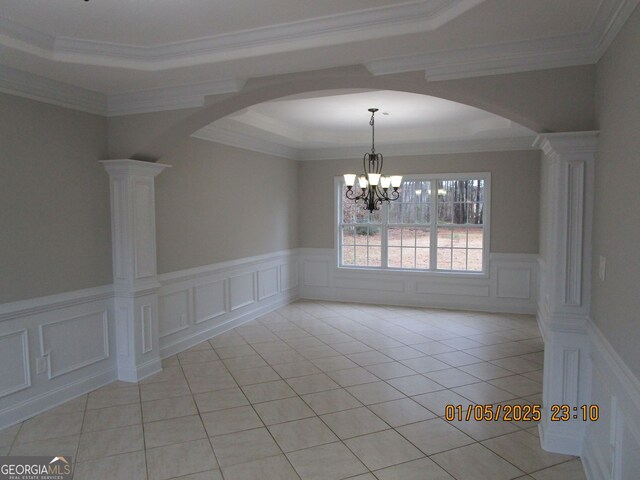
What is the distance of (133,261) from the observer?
3.90 m

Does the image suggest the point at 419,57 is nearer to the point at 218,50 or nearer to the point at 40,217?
the point at 218,50

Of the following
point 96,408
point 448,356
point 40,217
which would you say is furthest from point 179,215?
point 448,356

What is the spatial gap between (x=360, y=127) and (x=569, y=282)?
13.4ft

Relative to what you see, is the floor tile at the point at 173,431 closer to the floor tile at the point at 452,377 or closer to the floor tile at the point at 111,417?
the floor tile at the point at 111,417

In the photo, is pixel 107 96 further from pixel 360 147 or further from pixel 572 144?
pixel 360 147

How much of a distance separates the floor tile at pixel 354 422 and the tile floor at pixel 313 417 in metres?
0.01

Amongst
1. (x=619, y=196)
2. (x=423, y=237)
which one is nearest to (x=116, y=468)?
(x=619, y=196)

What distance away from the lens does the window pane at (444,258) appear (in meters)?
6.82

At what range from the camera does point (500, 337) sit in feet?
17.2

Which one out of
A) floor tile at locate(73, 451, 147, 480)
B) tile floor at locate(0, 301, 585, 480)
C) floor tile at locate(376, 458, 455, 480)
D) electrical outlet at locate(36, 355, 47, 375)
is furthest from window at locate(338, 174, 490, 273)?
floor tile at locate(73, 451, 147, 480)

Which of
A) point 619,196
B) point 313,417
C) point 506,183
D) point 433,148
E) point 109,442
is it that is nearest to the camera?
point 619,196

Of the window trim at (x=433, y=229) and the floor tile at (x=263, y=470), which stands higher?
the window trim at (x=433, y=229)

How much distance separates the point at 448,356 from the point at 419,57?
303cm

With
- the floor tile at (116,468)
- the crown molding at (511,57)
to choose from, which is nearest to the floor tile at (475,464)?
the floor tile at (116,468)
